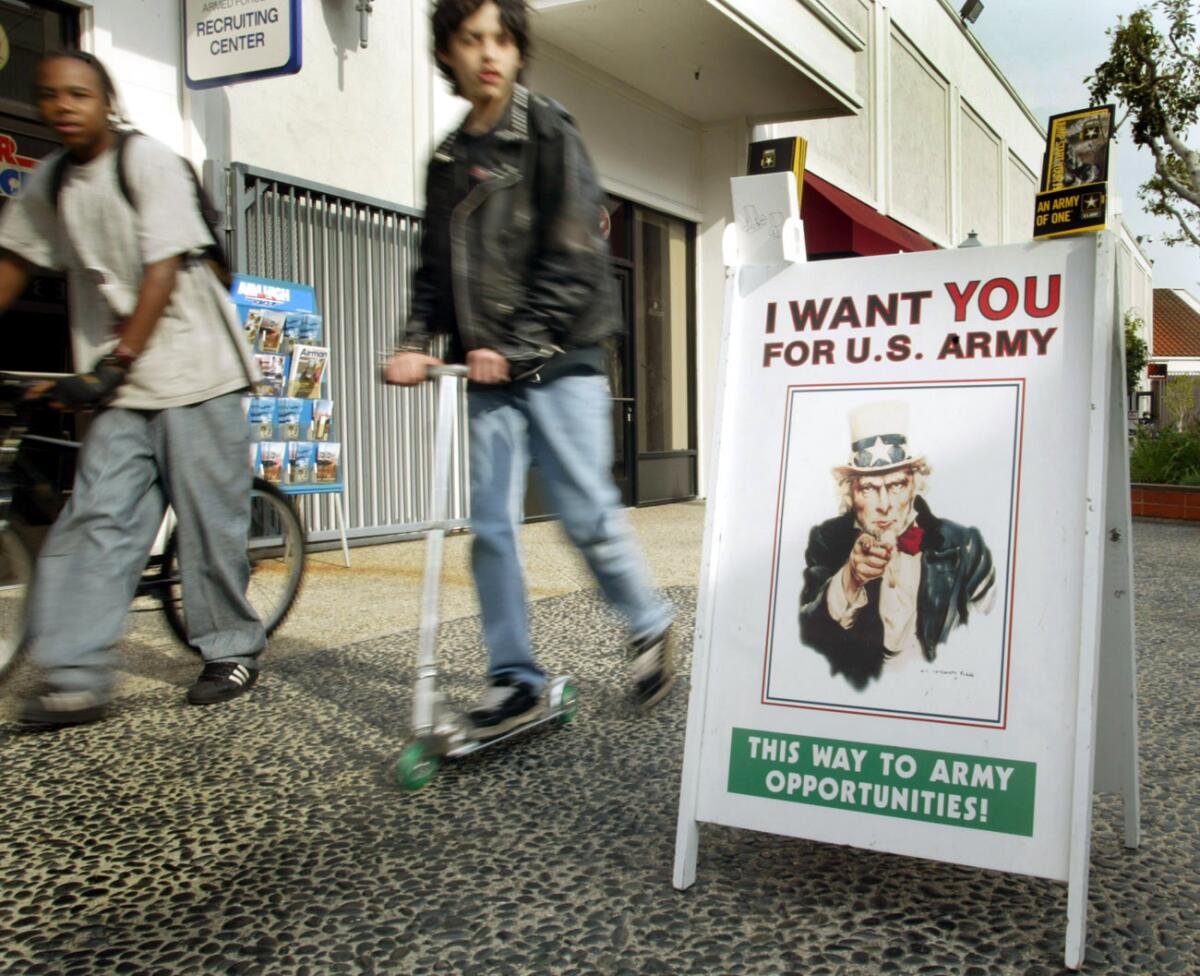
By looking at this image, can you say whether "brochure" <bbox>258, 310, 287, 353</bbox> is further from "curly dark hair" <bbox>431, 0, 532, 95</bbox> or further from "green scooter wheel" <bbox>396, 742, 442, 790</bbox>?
"green scooter wheel" <bbox>396, 742, 442, 790</bbox>

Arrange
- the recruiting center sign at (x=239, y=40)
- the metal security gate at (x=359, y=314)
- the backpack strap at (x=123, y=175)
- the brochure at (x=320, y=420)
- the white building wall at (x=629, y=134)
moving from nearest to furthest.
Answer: the backpack strap at (x=123, y=175)
the recruiting center sign at (x=239, y=40)
the brochure at (x=320, y=420)
the metal security gate at (x=359, y=314)
the white building wall at (x=629, y=134)

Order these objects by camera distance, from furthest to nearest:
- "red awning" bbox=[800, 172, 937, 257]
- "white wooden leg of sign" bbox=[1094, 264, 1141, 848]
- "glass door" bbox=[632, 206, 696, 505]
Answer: "red awning" bbox=[800, 172, 937, 257] < "glass door" bbox=[632, 206, 696, 505] < "white wooden leg of sign" bbox=[1094, 264, 1141, 848]

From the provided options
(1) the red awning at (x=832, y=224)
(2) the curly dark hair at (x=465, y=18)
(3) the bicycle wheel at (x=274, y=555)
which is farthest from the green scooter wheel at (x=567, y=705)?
(1) the red awning at (x=832, y=224)

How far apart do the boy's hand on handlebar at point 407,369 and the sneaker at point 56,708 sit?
1.37 meters

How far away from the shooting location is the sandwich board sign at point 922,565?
200cm

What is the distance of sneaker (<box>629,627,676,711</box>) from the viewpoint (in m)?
3.02

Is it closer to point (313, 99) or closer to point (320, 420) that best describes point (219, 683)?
point (320, 420)

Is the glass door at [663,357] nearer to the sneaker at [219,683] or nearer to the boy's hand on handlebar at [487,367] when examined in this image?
the sneaker at [219,683]

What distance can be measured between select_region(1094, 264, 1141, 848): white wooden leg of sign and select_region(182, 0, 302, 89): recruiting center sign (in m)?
4.71

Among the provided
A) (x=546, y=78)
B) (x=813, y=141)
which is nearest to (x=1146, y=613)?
(x=546, y=78)

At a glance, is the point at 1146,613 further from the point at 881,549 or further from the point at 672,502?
the point at 672,502

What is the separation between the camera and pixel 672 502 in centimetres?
1172

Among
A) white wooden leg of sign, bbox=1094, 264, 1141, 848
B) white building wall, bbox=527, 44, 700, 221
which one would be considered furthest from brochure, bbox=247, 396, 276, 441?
white wooden leg of sign, bbox=1094, 264, 1141, 848

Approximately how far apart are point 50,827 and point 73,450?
68.0 inches
